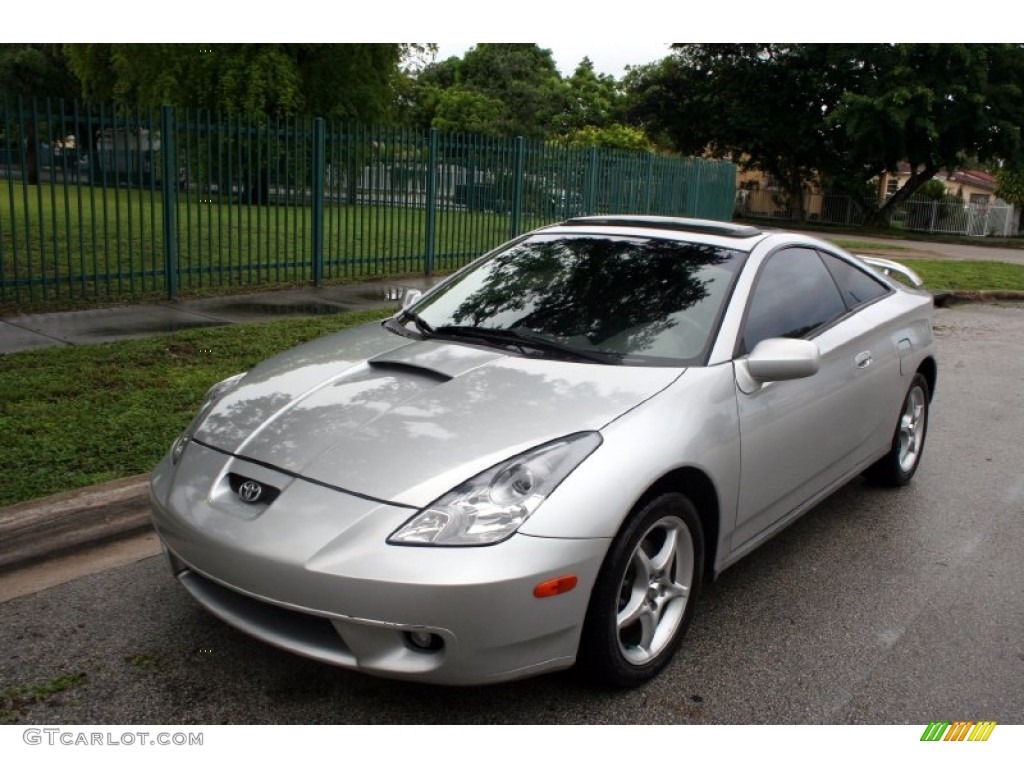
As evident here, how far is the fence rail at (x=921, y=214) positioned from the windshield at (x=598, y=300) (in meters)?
43.8

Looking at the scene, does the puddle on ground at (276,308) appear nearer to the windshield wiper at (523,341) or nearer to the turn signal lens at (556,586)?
the windshield wiper at (523,341)

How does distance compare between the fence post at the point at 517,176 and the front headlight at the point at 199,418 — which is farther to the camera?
the fence post at the point at 517,176

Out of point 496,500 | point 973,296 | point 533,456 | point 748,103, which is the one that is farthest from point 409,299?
point 748,103

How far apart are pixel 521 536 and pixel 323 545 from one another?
0.58 metres

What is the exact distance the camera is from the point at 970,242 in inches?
1430

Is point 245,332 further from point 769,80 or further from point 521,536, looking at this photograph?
point 769,80

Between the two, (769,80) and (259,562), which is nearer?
(259,562)

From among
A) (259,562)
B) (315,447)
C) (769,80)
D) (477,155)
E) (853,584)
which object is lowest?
(853,584)

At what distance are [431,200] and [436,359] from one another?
33.6ft

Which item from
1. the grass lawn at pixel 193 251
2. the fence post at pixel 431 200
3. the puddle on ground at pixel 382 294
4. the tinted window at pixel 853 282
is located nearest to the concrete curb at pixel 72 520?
the tinted window at pixel 853 282

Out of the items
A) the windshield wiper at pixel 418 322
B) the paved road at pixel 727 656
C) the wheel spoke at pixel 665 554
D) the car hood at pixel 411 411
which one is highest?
the windshield wiper at pixel 418 322

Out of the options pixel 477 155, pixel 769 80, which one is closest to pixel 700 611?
pixel 477 155

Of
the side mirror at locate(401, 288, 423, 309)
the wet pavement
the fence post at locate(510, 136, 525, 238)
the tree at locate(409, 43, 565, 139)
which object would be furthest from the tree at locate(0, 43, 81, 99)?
the side mirror at locate(401, 288, 423, 309)

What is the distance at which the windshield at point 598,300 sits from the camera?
371 centimetres
